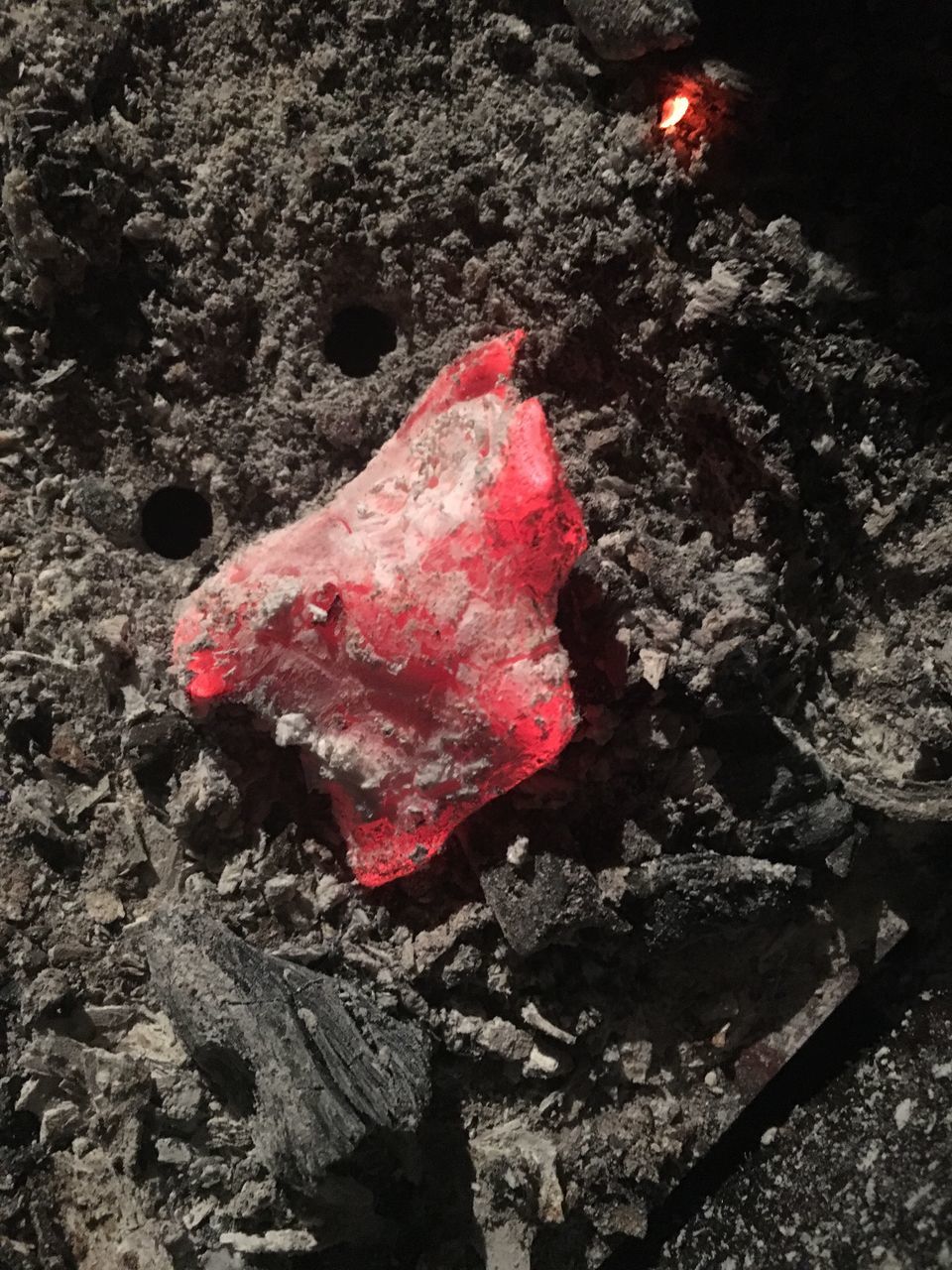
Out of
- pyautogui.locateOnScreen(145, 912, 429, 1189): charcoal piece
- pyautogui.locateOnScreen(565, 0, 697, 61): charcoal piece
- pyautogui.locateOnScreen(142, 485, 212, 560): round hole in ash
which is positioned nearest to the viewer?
pyautogui.locateOnScreen(145, 912, 429, 1189): charcoal piece

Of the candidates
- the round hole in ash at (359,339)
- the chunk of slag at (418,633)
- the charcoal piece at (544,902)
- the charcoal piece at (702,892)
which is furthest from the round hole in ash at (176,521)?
the charcoal piece at (702,892)

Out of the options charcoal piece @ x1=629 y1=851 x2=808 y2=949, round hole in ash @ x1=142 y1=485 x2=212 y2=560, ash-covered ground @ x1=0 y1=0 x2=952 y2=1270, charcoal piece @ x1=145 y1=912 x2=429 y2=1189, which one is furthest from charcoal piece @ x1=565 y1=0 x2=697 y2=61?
charcoal piece @ x1=145 y1=912 x2=429 y2=1189

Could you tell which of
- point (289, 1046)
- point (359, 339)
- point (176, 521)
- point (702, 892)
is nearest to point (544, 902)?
point (702, 892)

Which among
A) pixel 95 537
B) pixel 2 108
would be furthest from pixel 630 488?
pixel 2 108

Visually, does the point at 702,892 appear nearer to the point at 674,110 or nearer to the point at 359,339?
the point at 359,339

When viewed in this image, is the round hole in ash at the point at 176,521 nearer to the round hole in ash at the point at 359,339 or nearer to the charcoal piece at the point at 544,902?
the round hole in ash at the point at 359,339

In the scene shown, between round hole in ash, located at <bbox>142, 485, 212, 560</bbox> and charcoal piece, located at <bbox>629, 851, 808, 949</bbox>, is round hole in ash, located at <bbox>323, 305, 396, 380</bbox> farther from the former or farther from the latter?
charcoal piece, located at <bbox>629, 851, 808, 949</bbox>
